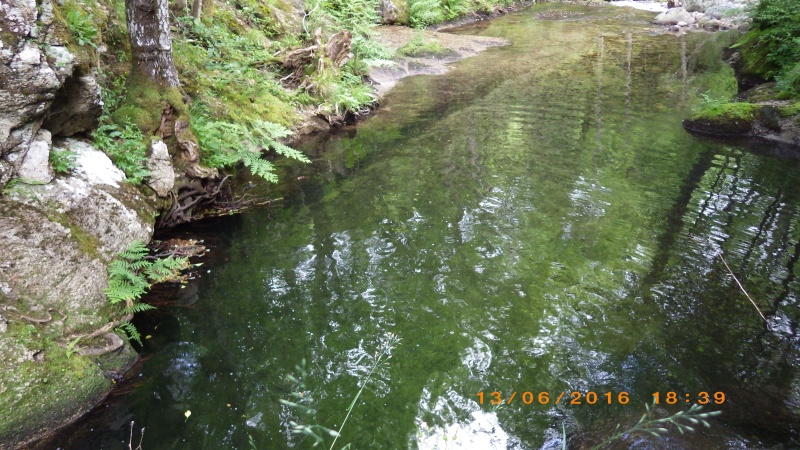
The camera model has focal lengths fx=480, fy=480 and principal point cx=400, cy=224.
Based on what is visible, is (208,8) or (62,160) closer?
(62,160)

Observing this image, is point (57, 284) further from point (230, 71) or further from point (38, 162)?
point (230, 71)

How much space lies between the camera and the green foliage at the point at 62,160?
16.1 feet

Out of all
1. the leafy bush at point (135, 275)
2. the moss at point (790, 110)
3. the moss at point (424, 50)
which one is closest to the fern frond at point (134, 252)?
the leafy bush at point (135, 275)

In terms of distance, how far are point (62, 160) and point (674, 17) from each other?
97.5 ft

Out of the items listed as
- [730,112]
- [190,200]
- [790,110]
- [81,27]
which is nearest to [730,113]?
[730,112]

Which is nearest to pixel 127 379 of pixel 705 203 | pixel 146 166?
pixel 146 166

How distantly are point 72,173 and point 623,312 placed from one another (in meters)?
6.01

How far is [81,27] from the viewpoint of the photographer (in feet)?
18.7

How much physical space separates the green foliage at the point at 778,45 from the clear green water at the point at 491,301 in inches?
115

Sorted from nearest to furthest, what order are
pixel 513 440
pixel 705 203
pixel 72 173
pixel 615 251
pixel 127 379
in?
pixel 513 440, pixel 127 379, pixel 72 173, pixel 615 251, pixel 705 203

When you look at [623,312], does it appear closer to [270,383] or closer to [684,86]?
[270,383]

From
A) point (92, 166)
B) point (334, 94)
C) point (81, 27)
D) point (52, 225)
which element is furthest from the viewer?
point (334, 94)

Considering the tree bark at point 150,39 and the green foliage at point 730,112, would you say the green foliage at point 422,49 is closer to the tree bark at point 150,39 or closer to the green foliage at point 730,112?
the green foliage at point 730,112

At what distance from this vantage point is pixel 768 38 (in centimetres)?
1424
